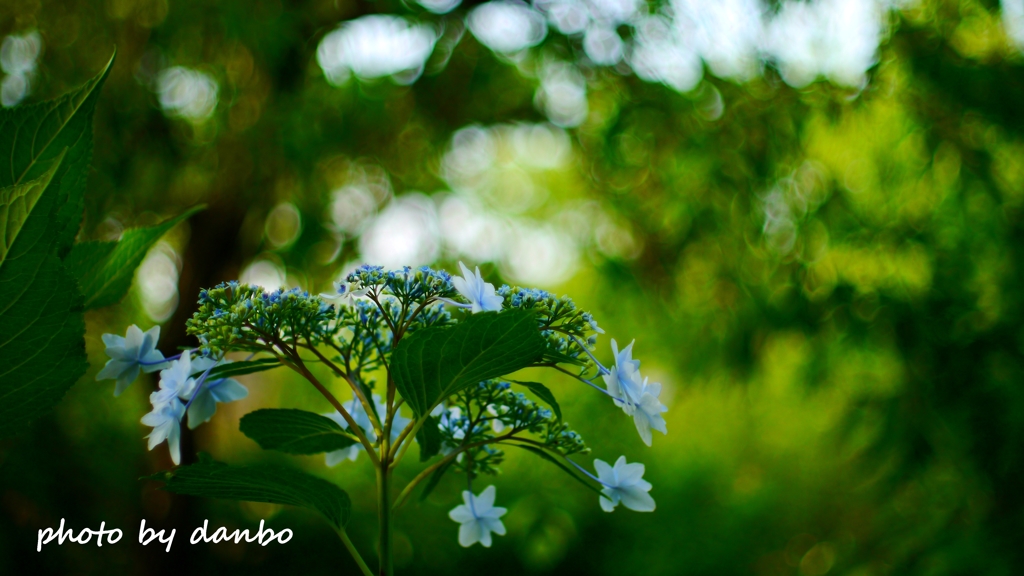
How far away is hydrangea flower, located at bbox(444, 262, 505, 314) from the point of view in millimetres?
331

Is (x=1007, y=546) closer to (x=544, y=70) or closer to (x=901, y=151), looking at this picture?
(x=901, y=151)

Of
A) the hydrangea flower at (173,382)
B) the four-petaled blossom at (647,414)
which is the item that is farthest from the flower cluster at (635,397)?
the hydrangea flower at (173,382)

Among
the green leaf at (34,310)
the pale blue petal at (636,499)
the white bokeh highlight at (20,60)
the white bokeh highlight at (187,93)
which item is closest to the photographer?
the green leaf at (34,310)

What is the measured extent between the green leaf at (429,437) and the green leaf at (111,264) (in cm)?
20

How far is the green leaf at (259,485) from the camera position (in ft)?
1.07

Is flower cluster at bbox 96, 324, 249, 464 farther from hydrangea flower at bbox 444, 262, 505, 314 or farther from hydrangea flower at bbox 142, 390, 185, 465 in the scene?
hydrangea flower at bbox 444, 262, 505, 314

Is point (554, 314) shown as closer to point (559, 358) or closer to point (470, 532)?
point (559, 358)

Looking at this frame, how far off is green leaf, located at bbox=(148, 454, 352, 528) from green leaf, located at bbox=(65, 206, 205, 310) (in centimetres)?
13

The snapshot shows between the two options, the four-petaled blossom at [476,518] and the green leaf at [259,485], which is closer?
the green leaf at [259,485]

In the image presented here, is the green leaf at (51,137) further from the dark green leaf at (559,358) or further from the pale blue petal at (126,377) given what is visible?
the dark green leaf at (559,358)

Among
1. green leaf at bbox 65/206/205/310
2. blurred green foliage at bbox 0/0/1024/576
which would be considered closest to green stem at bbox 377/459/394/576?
green leaf at bbox 65/206/205/310

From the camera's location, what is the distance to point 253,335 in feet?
1.21

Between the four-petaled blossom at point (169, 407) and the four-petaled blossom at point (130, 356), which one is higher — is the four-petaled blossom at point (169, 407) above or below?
below

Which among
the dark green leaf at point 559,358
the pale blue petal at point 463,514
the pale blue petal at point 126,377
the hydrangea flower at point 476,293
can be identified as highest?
the hydrangea flower at point 476,293
